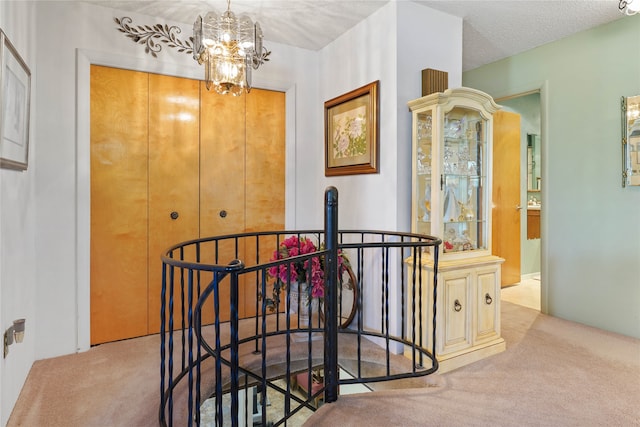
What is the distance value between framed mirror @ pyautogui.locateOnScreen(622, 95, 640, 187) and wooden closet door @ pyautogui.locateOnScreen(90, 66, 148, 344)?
147 inches

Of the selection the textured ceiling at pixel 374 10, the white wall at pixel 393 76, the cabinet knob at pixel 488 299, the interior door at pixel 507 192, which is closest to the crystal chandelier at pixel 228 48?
the textured ceiling at pixel 374 10

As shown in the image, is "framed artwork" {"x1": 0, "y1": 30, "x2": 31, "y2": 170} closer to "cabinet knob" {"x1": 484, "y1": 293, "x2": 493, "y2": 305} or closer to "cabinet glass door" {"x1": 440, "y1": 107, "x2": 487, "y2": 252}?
"cabinet glass door" {"x1": 440, "y1": 107, "x2": 487, "y2": 252}

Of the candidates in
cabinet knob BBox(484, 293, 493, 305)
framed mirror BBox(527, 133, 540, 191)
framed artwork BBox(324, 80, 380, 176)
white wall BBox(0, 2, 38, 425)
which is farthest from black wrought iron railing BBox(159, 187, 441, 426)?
framed mirror BBox(527, 133, 540, 191)

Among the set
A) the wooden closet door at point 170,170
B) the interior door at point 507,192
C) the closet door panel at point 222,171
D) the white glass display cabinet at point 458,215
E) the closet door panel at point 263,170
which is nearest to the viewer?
the white glass display cabinet at point 458,215

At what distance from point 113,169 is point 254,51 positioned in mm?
1438

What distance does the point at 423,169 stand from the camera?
2537 millimetres

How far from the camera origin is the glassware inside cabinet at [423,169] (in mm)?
2512

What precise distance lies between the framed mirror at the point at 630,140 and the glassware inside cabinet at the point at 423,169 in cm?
168

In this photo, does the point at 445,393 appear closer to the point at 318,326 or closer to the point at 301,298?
the point at 318,326

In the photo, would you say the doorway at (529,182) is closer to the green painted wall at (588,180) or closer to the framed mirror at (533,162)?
the framed mirror at (533,162)

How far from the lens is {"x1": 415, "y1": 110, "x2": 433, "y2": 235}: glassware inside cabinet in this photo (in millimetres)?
2512

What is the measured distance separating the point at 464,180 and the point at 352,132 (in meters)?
0.97

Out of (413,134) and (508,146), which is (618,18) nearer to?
(508,146)

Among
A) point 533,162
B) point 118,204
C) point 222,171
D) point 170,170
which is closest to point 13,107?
point 118,204
